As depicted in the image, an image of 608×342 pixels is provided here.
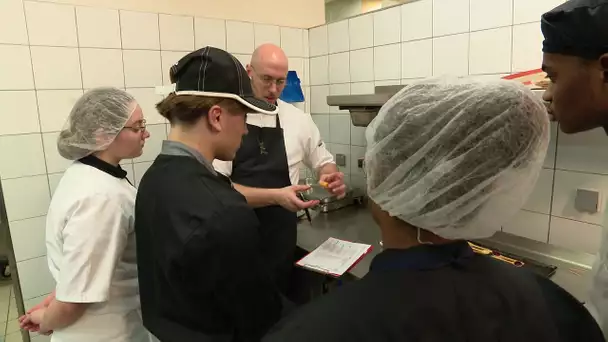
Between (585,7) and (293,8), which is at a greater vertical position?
(293,8)

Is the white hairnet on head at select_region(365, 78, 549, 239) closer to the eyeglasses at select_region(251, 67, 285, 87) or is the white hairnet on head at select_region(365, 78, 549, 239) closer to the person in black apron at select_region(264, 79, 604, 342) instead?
the person in black apron at select_region(264, 79, 604, 342)

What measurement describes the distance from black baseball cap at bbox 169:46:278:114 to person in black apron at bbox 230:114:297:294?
0.69 m

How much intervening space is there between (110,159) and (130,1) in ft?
3.35

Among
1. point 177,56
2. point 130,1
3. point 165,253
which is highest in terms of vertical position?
point 130,1

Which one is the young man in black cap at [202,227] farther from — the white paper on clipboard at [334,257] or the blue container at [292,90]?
the blue container at [292,90]

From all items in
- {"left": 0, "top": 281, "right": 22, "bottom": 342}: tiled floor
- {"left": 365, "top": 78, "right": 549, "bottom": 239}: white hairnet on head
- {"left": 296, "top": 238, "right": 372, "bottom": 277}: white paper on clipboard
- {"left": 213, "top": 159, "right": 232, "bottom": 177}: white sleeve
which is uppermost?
{"left": 365, "top": 78, "right": 549, "bottom": 239}: white hairnet on head

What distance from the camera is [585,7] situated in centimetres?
69

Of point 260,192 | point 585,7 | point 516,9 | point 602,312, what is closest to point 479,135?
point 585,7

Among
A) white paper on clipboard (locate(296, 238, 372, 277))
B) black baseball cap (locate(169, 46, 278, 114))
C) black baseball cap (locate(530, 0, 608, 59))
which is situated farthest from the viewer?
white paper on clipboard (locate(296, 238, 372, 277))

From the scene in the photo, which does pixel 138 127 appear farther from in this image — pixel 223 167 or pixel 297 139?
pixel 297 139

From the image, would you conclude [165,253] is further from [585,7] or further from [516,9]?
[516,9]

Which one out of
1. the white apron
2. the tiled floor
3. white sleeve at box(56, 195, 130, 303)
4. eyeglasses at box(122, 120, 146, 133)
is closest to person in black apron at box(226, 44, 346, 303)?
eyeglasses at box(122, 120, 146, 133)

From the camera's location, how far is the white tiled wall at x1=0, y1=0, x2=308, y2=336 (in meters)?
1.65

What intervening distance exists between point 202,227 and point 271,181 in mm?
910
